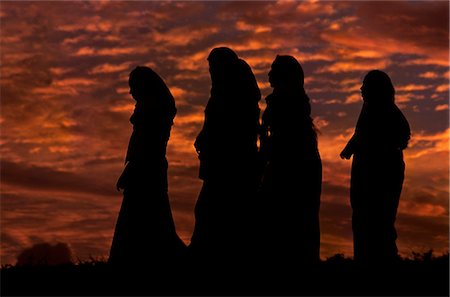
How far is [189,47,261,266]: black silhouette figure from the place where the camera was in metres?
22.5

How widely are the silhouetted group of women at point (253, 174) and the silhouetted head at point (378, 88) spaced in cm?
2

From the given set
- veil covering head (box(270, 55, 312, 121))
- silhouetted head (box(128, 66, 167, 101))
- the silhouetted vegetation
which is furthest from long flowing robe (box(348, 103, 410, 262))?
silhouetted head (box(128, 66, 167, 101))

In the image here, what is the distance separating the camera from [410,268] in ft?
71.7

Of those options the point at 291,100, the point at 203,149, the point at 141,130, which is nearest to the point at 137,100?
the point at 141,130

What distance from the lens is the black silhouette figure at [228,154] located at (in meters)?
22.5

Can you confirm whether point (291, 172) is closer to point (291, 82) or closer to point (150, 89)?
point (291, 82)

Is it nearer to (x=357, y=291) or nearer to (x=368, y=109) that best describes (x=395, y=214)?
(x=368, y=109)

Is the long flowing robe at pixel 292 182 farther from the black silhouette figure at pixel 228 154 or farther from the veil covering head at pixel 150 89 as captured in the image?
the veil covering head at pixel 150 89

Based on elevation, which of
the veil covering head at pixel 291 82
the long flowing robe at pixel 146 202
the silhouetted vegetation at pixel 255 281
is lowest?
the silhouetted vegetation at pixel 255 281

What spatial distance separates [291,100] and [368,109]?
2185 mm

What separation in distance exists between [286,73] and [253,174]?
7.52 feet

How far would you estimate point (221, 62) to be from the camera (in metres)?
22.9

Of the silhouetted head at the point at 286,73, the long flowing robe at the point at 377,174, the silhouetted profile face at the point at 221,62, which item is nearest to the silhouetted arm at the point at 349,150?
the long flowing robe at the point at 377,174

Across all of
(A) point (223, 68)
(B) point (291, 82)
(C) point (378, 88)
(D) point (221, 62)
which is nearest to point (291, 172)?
(B) point (291, 82)
